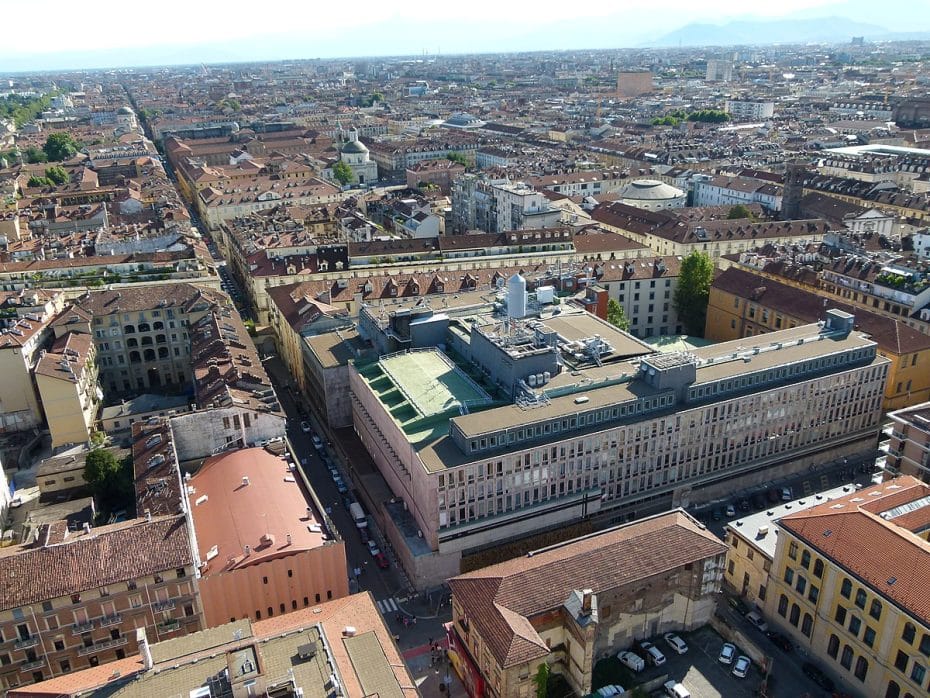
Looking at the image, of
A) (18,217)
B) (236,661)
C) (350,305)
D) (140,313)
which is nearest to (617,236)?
(350,305)

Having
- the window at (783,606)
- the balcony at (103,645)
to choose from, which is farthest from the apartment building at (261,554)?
the window at (783,606)

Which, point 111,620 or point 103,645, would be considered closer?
point 111,620

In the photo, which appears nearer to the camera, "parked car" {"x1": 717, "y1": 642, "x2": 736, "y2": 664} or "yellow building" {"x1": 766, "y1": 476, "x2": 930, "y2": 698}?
"yellow building" {"x1": 766, "y1": 476, "x2": 930, "y2": 698}

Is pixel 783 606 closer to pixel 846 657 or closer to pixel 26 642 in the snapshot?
pixel 846 657

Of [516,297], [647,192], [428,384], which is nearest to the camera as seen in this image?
[428,384]

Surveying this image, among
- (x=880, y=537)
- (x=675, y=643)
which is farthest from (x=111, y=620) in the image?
(x=880, y=537)

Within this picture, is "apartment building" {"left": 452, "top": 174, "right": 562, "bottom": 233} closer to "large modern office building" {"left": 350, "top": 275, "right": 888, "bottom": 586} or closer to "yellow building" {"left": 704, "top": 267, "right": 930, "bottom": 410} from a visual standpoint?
"yellow building" {"left": 704, "top": 267, "right": 930, "bottom": 410}

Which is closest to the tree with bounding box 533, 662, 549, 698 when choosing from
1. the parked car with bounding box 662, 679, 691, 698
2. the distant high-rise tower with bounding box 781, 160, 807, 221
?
the parked car with bounding box 662, 679, 691, 698
